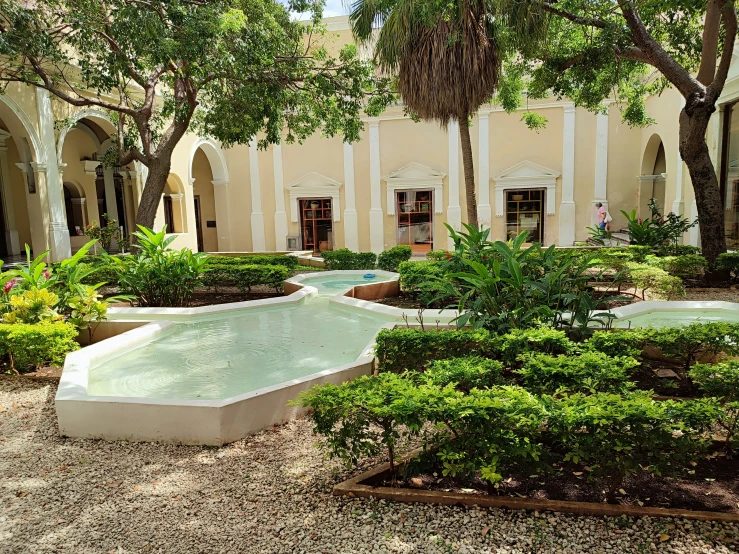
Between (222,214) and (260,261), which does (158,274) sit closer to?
(260,261)

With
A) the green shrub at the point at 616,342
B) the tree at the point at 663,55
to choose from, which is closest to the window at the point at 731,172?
the tree at the point at 663,55

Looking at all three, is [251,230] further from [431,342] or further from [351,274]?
[431,342]

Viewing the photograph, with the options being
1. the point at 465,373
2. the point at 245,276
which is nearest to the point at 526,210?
the point at 245,276

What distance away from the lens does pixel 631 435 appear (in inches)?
108

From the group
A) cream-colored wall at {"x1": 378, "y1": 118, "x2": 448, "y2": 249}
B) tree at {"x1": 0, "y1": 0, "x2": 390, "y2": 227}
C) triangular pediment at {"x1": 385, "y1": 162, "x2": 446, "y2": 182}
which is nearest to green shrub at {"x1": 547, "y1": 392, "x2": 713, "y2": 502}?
tree at {"x1": 0, "y1": 0, "x2": 390, "y2": 227}

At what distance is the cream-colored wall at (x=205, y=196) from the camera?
22.1 meters

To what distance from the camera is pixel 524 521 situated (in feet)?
8.89

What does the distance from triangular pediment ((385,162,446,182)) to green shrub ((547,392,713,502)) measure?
53.4 feet

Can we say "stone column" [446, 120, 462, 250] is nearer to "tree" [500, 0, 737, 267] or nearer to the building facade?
the building facade

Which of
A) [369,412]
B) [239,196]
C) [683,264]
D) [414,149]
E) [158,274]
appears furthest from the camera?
[239,196]

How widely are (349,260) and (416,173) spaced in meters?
6.49

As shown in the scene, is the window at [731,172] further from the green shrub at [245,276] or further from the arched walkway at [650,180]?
the green shrub at [245,276]

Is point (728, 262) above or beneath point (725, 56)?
beneath

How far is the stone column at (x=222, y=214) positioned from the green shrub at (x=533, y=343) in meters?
16.6
